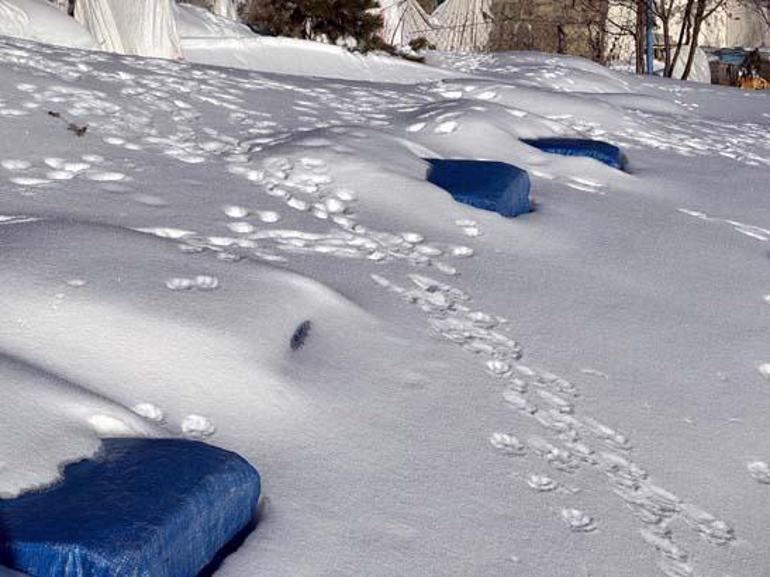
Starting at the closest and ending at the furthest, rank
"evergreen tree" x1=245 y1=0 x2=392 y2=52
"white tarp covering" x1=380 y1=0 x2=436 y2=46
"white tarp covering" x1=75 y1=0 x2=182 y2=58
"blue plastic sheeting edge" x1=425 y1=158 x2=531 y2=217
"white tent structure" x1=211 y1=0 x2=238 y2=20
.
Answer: "blue plastic sheeting edge" x1=425 y1=158 x2=531 y2=217 < "white tarp covering" x1=75 y1=0 x2=182 y2=58 < "evergreen tree" x1=245 y1=0 x2=392 y2=52 < "white tent structure" x1=211 y1=0 x2=238 y2=20 < "white tarp covering" x1=380 y1=0 x2=436 y2=46

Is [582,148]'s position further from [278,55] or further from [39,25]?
[278,55]

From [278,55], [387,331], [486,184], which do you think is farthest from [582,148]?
[278,55]

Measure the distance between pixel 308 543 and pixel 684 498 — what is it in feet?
3.24

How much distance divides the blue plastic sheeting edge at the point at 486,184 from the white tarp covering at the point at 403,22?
22.3ft

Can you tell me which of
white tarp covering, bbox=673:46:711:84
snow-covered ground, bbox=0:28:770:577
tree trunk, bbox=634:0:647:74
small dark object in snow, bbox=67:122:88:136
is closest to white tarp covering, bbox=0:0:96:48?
snow-covered ground, bbox=0:28:770:577

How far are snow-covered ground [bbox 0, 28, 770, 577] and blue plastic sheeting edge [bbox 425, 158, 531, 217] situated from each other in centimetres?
10

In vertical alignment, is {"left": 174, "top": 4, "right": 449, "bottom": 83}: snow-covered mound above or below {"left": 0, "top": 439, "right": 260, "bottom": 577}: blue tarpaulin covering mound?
above

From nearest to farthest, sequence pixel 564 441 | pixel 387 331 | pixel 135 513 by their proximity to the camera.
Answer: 1. pixel 135 513
2. pixel 564 441
3. pixel 387 331

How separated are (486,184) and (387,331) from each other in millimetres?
1520

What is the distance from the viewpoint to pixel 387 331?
341 centimetres

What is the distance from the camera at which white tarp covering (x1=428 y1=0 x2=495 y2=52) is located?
50.5 feet

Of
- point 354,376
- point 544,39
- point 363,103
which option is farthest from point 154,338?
point 544,39

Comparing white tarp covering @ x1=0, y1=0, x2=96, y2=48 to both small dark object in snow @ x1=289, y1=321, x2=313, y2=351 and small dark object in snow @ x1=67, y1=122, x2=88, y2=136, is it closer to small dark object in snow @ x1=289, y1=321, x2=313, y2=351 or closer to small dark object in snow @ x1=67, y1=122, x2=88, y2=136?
small dark object in snow @ x1=67, y1=122, x2=88, y2=136

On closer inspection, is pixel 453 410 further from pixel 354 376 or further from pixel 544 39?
pixel 544 39
